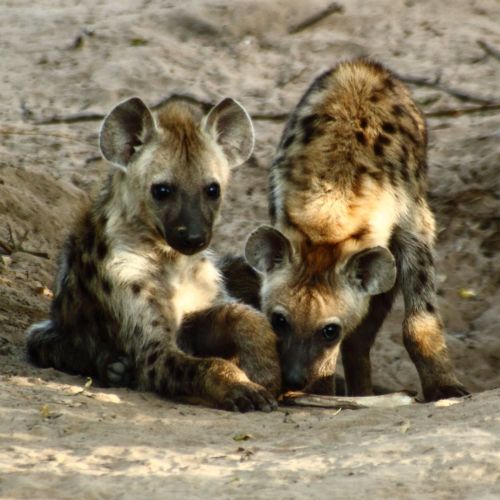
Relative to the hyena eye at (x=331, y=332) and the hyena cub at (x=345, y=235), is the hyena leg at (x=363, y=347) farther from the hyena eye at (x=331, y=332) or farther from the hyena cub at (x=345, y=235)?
the hyena eye at (x=331, y=332)

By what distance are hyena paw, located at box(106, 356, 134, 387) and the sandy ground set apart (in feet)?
0.44

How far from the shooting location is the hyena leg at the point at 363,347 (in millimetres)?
5699

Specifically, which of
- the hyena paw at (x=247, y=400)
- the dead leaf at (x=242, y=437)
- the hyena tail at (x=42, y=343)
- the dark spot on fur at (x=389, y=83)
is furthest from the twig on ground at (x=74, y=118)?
the dead leaf at (x=242, y=437)

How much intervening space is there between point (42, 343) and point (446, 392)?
168cm

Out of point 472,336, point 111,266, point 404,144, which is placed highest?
point 404,144

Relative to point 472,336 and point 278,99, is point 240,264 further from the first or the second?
point 278,99

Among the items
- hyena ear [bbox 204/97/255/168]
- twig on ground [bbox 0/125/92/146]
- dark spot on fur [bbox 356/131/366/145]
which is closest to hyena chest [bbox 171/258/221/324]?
hyena ear [bbox 204/97/255/168]

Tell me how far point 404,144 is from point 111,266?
4.61 feet

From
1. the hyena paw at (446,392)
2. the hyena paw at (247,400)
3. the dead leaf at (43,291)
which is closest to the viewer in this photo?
the hyena paw at (247,400)

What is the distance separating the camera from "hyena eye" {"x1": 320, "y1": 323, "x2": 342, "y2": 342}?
16.2 ft

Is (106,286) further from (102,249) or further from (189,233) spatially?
(189,233)

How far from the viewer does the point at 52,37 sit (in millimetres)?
8664

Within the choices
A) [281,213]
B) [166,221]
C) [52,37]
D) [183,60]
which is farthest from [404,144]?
[52,37]

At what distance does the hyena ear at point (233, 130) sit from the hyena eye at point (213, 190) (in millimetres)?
341
